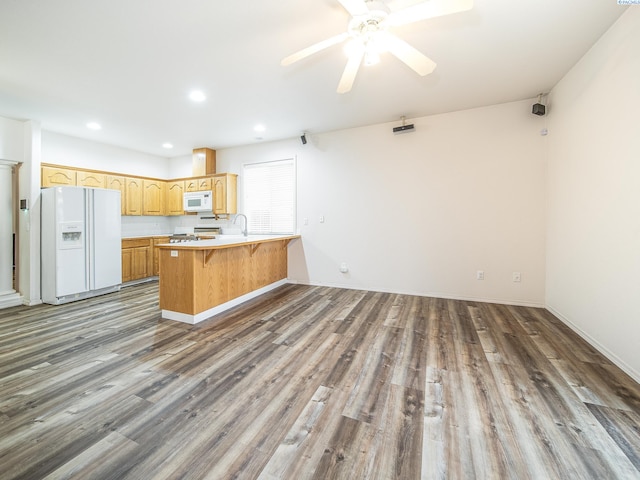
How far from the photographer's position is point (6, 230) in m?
3.91

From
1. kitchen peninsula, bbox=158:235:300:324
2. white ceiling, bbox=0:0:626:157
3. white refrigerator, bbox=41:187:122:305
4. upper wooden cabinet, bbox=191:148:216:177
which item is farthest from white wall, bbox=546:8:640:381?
white refrigerator, bbox=41:187:122:305

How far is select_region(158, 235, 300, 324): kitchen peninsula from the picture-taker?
3.08 metres

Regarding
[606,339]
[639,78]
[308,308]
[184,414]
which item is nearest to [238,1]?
[184,414]

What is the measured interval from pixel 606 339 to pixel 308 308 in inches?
115

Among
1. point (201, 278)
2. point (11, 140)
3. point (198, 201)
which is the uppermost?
point (11, 140)

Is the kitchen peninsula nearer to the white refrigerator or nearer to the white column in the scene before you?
the white refrigerator

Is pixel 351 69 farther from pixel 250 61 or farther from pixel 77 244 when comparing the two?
pixel 77 244

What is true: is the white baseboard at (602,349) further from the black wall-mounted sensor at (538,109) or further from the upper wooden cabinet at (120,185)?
the upper wooden cabinet at (120,185)

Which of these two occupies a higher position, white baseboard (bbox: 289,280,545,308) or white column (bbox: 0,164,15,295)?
white column (bbox: 0,164,15,295)

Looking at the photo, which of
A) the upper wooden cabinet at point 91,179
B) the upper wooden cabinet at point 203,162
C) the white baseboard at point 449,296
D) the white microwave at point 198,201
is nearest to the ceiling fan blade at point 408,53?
the white baseboard at point 449,296

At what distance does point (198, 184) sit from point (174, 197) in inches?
31.1

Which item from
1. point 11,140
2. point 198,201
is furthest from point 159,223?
point 11,140

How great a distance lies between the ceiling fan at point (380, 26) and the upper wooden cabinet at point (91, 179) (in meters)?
4.66

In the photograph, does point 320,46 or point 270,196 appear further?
point 270,196
